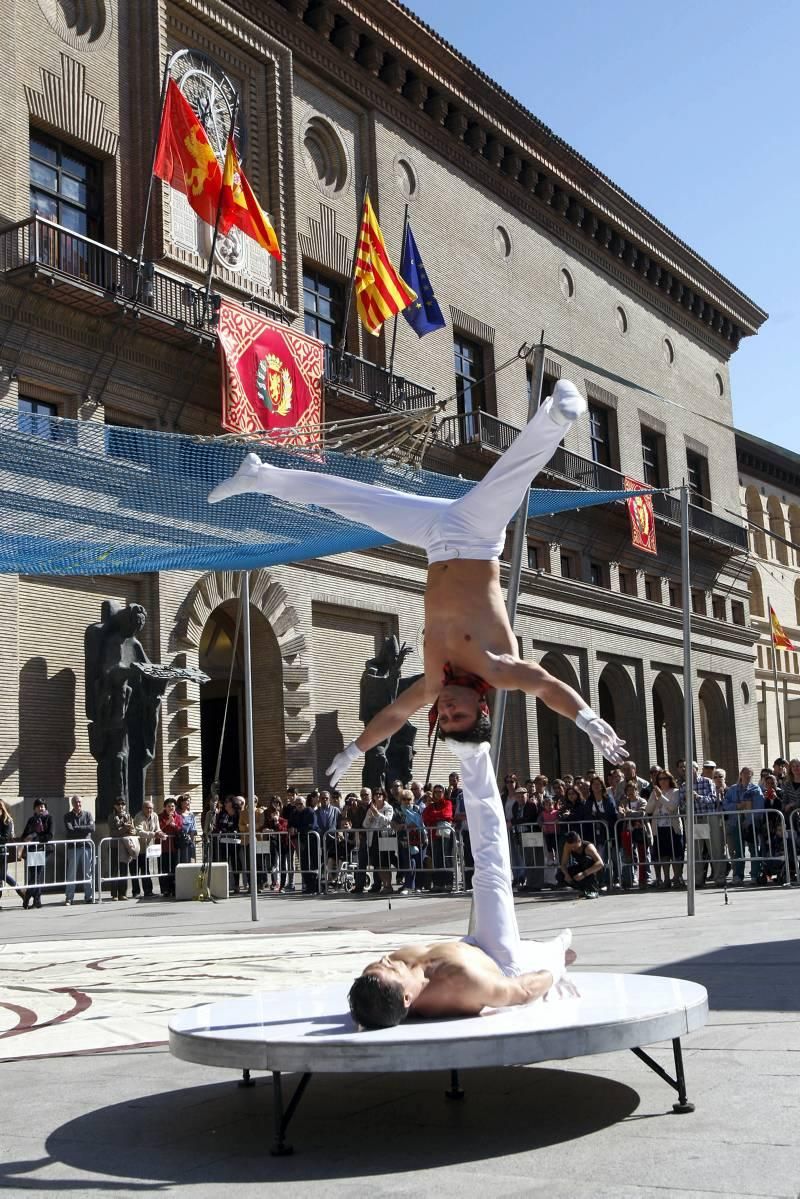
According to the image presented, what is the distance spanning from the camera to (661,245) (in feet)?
146

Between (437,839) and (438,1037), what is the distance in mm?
14360

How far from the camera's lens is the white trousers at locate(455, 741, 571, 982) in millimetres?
5465

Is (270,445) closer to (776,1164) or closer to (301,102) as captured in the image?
(776,1164)

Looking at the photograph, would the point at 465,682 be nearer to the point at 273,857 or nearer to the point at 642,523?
the point at 273,857

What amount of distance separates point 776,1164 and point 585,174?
39.0m

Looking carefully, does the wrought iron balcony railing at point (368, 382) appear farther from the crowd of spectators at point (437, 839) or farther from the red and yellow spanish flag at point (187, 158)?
the crowd of spectators at point (437, 839)

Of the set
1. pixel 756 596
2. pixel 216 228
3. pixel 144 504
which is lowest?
pixel 144 504

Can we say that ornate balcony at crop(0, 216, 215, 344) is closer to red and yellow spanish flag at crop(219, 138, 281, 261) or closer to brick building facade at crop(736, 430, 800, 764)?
red and yellow spanish flag at crop(219, 138, 281, 261)

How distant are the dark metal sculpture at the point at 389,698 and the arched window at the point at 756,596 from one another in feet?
99.3

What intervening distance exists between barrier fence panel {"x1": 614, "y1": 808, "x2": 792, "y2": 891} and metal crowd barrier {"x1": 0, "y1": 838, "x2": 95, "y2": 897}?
758cm

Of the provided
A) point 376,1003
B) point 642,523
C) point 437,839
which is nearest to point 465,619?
point 376,1003

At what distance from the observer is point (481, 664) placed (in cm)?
578

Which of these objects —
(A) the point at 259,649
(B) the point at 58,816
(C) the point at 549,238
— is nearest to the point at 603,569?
(C) the point at 549,238

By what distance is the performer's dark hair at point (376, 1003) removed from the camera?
469 cm
